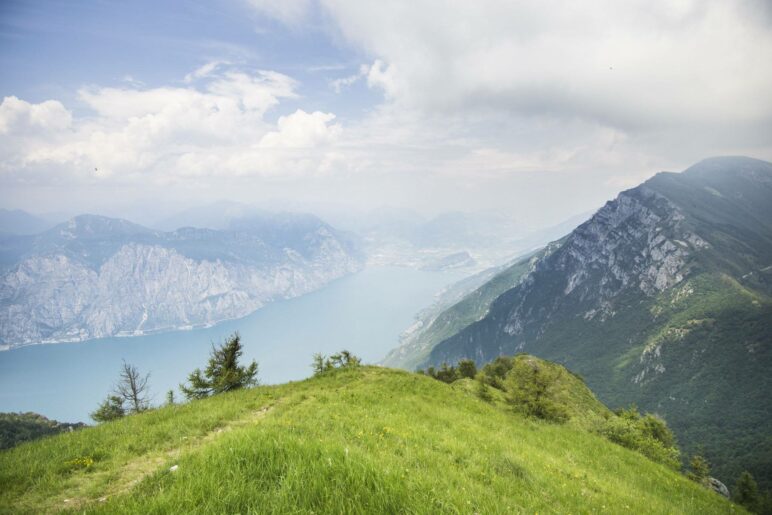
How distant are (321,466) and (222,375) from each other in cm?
2515

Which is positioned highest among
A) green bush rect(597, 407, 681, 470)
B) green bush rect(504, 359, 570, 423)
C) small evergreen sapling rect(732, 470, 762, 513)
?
green bush rect(504, 359, 570, 423)

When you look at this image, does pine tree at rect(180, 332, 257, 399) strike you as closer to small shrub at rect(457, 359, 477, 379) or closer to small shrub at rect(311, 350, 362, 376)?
small shrub at rect(311, 350, 362, 376)

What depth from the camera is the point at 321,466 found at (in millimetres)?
5320

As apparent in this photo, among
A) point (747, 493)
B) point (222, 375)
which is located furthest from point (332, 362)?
point (747, 493)

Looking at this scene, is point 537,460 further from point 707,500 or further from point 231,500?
point 231,500

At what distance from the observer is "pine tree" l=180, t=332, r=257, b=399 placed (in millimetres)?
26625

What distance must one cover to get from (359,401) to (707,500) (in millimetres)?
16587

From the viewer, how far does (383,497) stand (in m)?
4.75

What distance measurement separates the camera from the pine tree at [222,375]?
26.6 metres

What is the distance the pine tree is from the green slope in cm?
494

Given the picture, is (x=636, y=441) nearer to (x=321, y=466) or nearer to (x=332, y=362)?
(x=332, y=362)

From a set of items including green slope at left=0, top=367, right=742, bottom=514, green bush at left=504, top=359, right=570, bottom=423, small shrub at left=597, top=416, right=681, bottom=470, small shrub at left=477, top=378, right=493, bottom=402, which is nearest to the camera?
green slope at left=0, top=367, right=742, bottom=514

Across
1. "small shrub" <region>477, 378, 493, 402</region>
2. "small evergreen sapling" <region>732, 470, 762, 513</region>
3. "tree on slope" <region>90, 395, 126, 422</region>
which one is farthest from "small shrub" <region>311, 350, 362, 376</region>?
"small evergreen sapling" <region>732, 470, 762, 513</region>

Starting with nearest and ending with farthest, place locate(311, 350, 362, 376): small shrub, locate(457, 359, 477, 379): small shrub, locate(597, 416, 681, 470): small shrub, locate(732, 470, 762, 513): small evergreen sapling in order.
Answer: locate(597, 416, 681, 470): small shrub < locate(311, 350, 362, 376): small shrub < locate(732, 470, 762, 513): small evergreen sapling < locate(457, 359, 477, 379): small shrub
